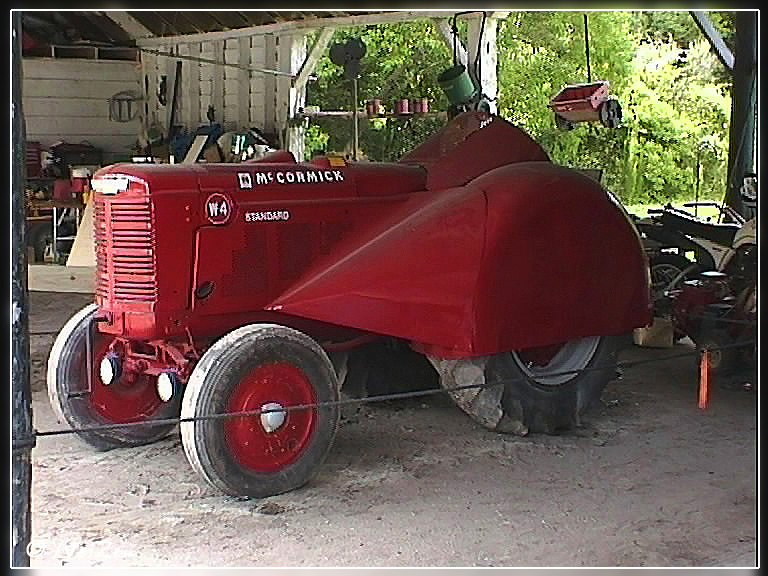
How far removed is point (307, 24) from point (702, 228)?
15.6ft

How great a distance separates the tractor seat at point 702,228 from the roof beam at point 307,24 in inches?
91.6

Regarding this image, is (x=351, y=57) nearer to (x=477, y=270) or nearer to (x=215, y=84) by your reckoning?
(x=215, y=84)

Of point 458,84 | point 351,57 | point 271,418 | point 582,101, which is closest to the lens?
point 271,418

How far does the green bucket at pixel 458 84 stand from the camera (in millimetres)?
9023

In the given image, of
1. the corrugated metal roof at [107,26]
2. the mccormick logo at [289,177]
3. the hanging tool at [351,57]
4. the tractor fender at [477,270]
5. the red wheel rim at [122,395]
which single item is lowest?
the red wheel rim at [122,395]

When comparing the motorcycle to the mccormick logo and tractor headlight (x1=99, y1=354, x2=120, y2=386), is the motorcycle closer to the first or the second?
the mccormick logo

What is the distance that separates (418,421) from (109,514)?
1794 millimetres

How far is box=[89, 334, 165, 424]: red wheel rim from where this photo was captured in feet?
16.0

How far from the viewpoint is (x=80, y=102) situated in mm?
13773

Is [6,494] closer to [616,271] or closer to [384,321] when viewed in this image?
[384,321]

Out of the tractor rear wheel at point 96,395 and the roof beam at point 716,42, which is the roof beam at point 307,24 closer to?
the roof beam at point 716,42

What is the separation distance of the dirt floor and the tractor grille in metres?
0.79

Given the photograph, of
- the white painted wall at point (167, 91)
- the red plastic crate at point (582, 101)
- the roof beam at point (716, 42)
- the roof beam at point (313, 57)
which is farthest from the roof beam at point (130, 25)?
the roof beam at point (716, 42)

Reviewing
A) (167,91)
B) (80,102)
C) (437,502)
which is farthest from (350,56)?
(80,102)
